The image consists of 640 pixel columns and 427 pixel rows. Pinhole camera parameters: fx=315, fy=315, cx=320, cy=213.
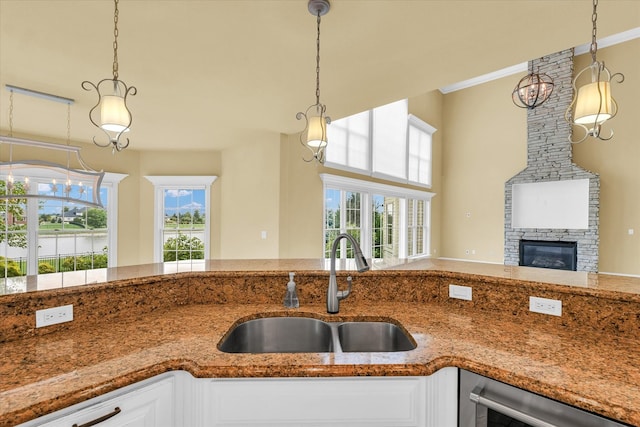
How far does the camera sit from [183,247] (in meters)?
5.53

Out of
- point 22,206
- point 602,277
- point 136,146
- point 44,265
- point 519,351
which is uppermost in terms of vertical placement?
point 136,146

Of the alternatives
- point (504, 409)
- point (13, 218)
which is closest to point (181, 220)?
point (13, 218)

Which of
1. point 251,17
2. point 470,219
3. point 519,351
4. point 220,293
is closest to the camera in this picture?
point 519,351

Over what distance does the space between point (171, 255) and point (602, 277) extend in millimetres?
5653

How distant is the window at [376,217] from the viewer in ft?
17.1

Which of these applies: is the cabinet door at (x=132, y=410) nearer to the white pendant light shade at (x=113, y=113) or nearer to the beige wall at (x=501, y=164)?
the white pendant light shade at (x=113, y=113)

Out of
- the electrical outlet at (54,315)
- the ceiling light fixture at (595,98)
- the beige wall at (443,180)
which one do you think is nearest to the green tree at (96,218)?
Answer: the beige wall at (443,180)

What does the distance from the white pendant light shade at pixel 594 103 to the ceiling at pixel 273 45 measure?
55 cm

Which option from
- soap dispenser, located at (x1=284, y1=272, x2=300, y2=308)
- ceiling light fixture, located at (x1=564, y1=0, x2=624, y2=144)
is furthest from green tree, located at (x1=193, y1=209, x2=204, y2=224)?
ceiling light fixture, located at (x1=564, y1=0, x2=624, y2=144)

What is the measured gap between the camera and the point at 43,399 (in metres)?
0.77

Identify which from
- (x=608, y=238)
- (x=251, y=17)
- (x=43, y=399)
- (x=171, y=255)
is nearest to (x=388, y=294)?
Result: (x=43, y=399)

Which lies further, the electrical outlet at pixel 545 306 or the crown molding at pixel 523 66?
the crown molding at pixel 523 66

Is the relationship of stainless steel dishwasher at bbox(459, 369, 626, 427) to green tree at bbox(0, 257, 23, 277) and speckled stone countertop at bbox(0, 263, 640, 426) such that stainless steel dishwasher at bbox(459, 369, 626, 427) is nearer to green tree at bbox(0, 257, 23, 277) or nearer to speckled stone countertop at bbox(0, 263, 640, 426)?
speckled stone countertop at bbox(0, 263, 640, 426)

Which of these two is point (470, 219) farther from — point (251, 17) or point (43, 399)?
point (43, 399)
